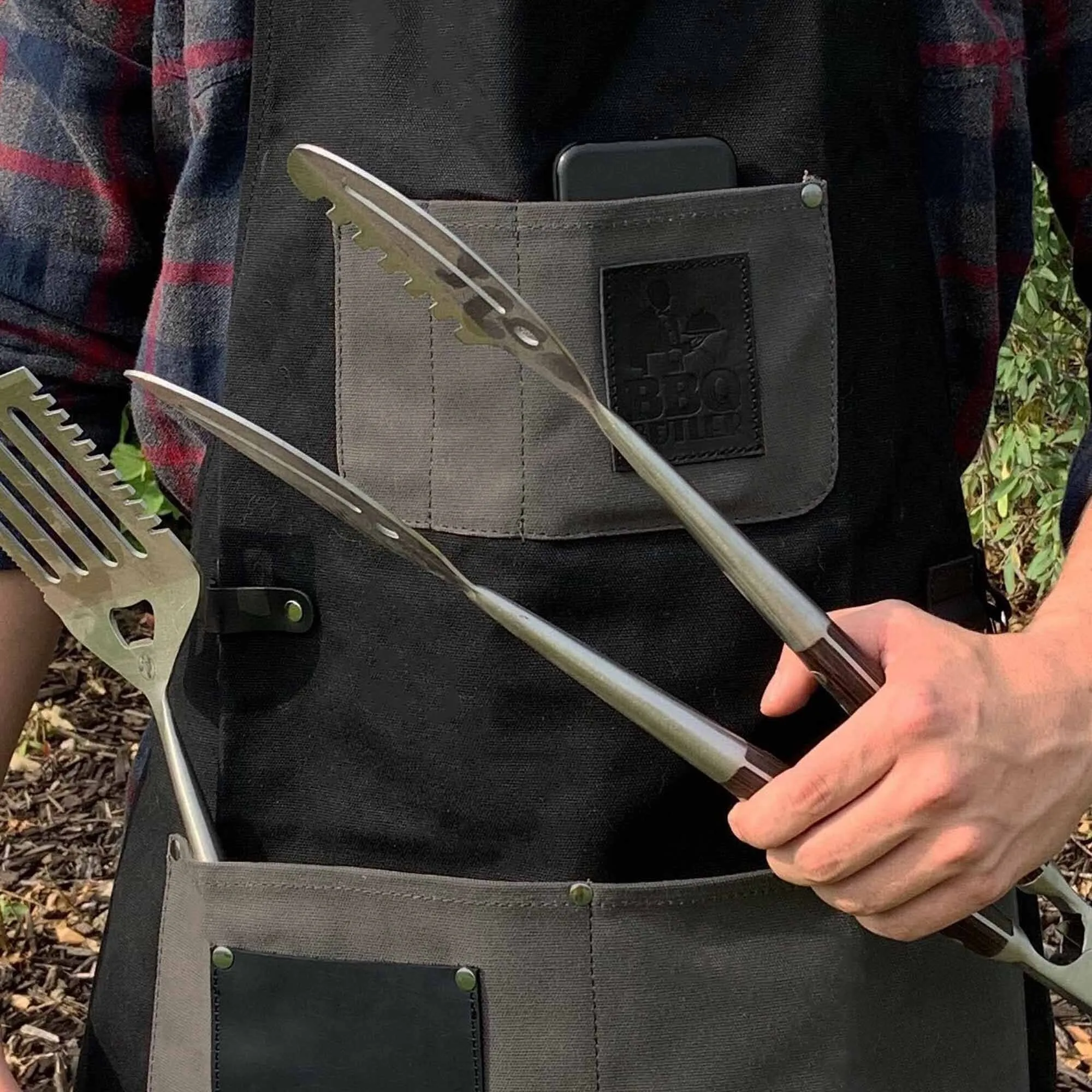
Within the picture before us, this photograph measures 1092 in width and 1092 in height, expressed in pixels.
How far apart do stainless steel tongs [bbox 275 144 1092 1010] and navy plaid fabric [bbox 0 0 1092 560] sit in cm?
19

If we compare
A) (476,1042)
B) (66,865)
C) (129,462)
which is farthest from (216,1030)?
(66,865)

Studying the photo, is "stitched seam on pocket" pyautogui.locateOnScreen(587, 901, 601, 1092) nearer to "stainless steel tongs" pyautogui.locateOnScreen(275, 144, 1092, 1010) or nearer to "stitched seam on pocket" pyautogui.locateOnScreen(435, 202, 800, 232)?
"stainless steel tongs" pyautogui.locateOnScreen(275, 144, 1092, 1010)

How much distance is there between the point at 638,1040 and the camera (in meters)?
0.74

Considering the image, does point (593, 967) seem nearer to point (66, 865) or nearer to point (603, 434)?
point (603, 434)

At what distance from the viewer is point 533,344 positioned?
0.67m

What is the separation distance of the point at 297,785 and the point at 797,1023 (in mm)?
307

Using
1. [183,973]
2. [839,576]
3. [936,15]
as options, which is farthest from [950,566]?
[183,973]

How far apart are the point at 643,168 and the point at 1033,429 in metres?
1.99

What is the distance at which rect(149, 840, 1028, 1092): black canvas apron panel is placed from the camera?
0.74 m

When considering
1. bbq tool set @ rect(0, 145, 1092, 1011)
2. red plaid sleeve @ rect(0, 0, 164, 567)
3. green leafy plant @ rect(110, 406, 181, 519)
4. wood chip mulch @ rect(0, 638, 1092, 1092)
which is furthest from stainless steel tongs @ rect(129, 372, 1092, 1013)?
green leafy plant @ rect(110, 406, 181, 519)

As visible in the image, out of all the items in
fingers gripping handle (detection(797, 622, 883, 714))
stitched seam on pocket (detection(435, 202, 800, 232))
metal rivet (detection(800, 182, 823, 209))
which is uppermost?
metal rivet (detection(800, 182, 823, 209))

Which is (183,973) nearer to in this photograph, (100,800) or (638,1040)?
(638,1040)

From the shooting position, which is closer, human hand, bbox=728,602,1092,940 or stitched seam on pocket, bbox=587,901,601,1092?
human hand, bbox=728,602,1092,940

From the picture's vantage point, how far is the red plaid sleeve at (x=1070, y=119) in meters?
0.83
